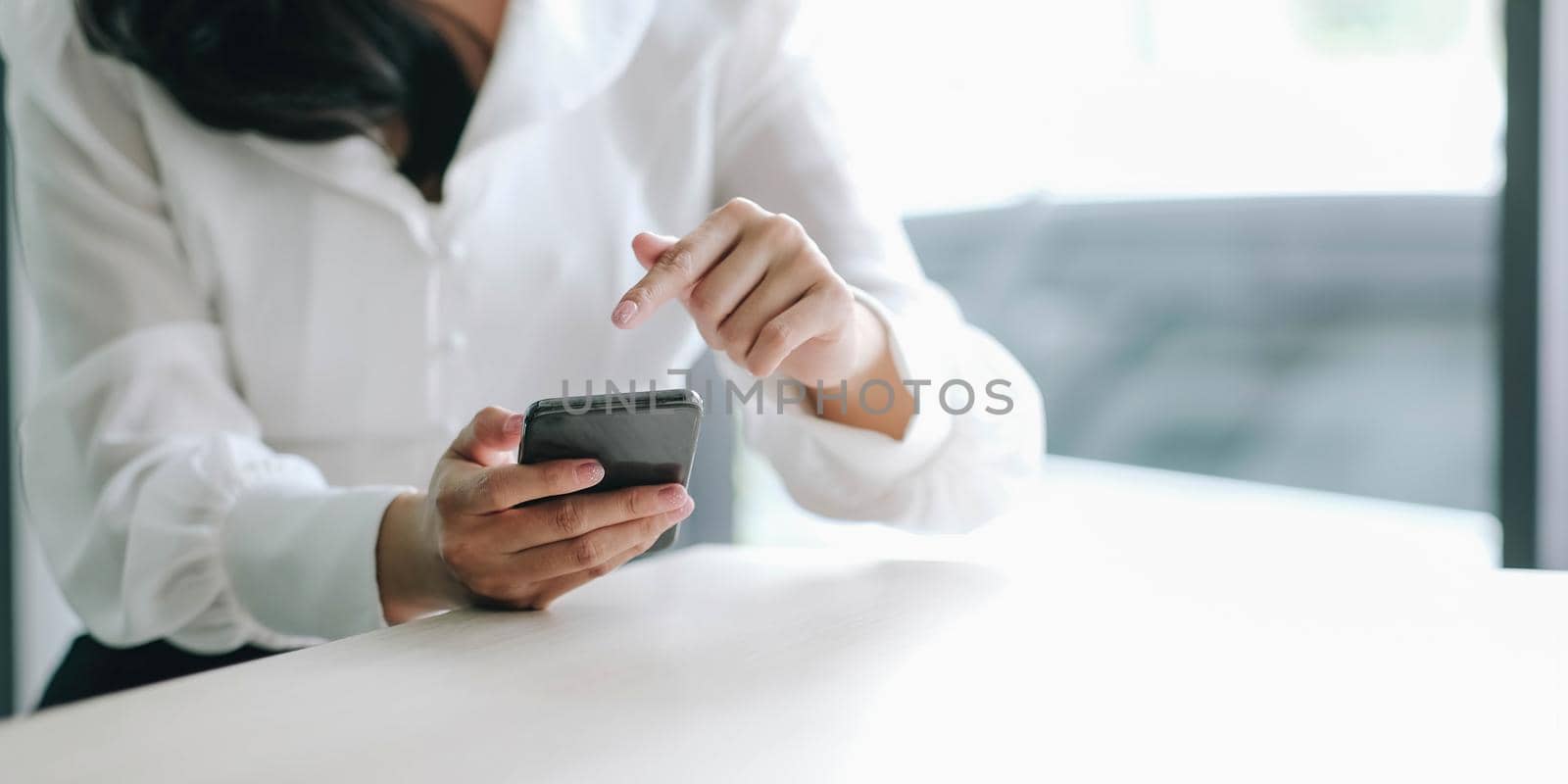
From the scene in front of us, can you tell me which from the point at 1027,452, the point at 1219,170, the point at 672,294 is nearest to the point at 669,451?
the point at 672,294

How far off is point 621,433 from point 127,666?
0.31m

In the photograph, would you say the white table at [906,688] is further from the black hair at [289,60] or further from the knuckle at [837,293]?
the black hair at [289,60]

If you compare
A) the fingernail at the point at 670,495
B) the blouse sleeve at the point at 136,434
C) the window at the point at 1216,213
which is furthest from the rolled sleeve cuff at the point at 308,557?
the window at the point at 1216,213

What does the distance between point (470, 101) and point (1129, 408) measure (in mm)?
904

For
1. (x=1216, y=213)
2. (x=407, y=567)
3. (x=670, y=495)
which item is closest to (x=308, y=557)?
(x=407, y=567)

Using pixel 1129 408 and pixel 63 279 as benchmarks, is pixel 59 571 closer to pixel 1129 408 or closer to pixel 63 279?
pixel 63 279

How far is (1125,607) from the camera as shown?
0.30 meters

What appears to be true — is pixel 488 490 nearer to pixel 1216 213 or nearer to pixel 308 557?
pixel 308 557

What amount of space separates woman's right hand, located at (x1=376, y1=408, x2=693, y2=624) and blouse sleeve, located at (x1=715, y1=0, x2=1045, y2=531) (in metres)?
0.15

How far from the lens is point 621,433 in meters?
0.27

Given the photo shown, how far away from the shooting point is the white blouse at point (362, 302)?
0.37 meters

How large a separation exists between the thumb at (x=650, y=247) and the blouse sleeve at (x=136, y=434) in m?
0.13

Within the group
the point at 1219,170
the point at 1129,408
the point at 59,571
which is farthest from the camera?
the point at 1129,408

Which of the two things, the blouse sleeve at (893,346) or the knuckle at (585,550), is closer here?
the knuckle at (585,550)
